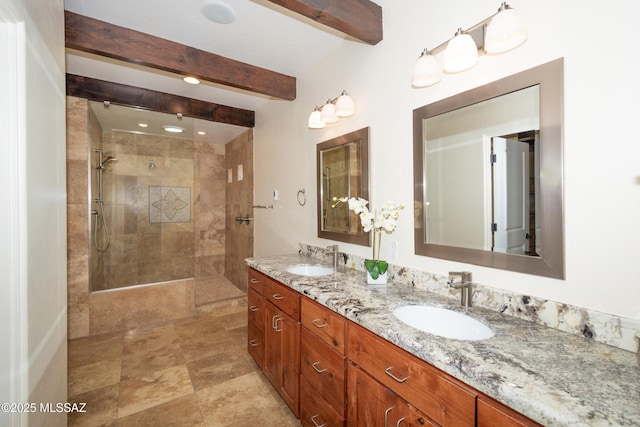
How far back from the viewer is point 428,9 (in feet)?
4.99

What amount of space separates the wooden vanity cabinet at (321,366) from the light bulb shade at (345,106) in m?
1.28

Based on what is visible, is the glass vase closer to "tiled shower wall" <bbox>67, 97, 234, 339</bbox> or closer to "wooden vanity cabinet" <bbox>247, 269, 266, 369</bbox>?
"wooden vanity cabinet" <bbox>247, 269, 266, 369</bbox>

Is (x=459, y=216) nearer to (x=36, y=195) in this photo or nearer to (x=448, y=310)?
(x=448, y=310)

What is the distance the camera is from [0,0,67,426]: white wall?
96 centimetres

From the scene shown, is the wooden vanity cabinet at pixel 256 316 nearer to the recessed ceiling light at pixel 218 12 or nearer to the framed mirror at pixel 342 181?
the framed mirror at pixel 342 181

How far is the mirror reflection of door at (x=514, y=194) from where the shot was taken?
1140 millimetres

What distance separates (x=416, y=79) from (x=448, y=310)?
1.13 m

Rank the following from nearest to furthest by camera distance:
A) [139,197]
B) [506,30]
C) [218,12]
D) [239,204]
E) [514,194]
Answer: [506,30], [514,194], [218,12], [139,197], [239,204]

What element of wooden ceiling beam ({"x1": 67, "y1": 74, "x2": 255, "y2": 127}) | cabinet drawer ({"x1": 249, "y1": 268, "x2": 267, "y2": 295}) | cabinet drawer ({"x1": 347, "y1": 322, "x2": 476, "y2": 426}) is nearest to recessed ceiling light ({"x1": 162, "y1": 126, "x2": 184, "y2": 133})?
wooden ceiling beam ({"x1": 67, "y1": 74, "x2": 255, "y2": 127})

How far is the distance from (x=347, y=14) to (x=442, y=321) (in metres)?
1.77

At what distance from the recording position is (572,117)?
1.01 m

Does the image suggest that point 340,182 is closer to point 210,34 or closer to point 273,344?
point 273,344

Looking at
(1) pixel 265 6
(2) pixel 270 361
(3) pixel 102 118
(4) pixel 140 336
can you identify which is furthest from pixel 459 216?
(3) pixel 102 118

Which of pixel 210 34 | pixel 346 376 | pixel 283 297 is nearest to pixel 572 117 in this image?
pixel 346 376
